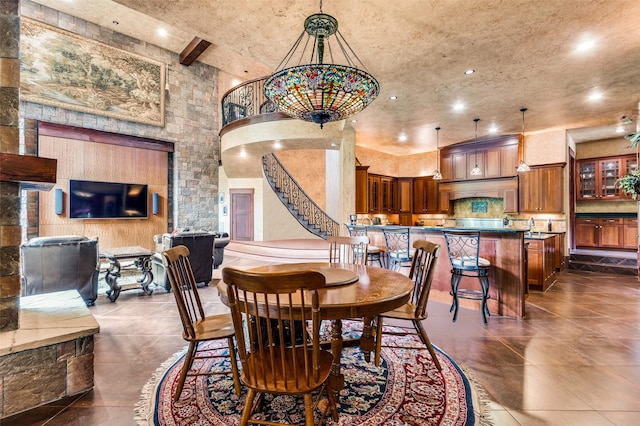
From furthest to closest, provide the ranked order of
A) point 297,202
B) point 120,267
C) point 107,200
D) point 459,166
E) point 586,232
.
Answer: point 297,202
point 459,166
point 586,232
point 107,200
point 120,267

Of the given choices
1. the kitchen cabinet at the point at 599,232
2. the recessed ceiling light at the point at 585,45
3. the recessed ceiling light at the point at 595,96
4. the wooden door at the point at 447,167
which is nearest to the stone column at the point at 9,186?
the recessed ceiling light at the point at 585,45

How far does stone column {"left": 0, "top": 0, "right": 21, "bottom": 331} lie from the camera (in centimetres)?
203

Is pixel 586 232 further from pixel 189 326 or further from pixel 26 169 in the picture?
pixel 26 169

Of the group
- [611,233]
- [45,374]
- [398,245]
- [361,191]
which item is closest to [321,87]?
[45,374]

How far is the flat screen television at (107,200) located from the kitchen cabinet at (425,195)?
7391 mm

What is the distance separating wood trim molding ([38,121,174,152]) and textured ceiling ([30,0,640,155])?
15.8 ft

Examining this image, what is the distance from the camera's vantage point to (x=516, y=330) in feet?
10.8

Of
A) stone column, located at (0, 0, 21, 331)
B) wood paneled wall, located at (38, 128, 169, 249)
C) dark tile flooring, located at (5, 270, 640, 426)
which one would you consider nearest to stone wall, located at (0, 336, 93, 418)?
dark tile flooring, located at (5, 270, 640, 426)

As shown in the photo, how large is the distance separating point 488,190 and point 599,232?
9.88 ft

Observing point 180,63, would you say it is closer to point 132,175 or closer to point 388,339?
point 132,175

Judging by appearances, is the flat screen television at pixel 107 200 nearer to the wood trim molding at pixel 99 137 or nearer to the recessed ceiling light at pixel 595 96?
the wood trim molding at pixel 99 137

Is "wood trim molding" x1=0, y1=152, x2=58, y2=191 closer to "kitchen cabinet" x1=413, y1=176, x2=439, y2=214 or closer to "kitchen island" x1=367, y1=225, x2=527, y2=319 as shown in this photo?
"kitchen island" x1=367, y1=225, x2=527, y2=319

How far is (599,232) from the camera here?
772 centimetres

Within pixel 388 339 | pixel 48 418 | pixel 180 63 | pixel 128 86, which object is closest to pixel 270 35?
pixel 388 339
